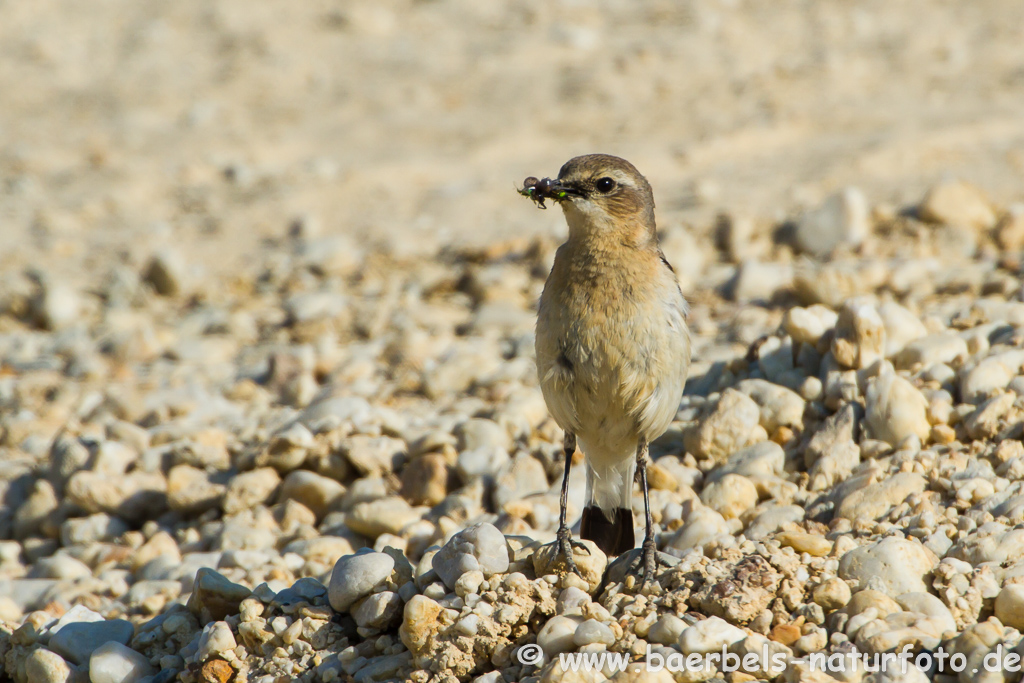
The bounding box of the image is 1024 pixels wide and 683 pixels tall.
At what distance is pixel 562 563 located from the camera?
393 centimetres

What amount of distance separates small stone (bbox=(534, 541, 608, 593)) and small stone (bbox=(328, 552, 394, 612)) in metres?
0.59

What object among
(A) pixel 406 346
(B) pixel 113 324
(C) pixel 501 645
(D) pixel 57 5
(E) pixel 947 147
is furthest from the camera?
(D) pixel 57 5

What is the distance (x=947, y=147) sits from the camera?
31.6 feet

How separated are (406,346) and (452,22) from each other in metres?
7.86

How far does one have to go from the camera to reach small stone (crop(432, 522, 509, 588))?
391 cm

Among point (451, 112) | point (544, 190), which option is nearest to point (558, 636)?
point (544, 190)

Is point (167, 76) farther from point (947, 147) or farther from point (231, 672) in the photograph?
point (231, 672)

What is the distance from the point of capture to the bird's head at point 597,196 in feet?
14.9

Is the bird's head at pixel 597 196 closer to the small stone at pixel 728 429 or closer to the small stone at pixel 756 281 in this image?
the small stone at pixel 728 429

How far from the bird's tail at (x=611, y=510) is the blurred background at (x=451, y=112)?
427cm

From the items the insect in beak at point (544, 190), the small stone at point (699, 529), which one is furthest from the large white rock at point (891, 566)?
the insect in beak at point (544, 190)

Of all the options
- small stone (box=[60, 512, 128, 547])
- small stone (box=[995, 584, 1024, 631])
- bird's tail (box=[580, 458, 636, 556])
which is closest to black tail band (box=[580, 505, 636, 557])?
bird's tail (box=[580, 458, 636, 556])

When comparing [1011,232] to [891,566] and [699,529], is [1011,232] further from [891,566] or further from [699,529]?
[891,566]

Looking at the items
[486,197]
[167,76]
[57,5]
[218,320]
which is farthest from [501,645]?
[57,5]
